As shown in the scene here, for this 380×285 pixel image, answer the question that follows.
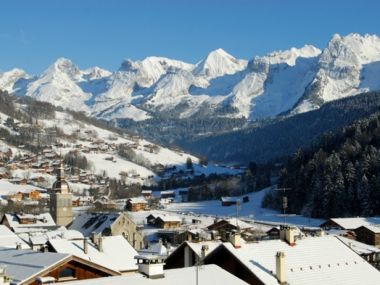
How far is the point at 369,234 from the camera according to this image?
8669cm

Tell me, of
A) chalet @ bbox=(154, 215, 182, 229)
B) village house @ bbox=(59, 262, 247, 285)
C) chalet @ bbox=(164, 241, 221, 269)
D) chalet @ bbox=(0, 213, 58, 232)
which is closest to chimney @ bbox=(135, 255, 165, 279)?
village house @ bbox=(59, 262, 247, 285)

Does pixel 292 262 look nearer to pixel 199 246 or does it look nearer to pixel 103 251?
pixel 199 246

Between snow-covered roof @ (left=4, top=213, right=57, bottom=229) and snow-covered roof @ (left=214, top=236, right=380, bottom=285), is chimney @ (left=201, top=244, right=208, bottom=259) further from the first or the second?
snow-covered roof @ (left=4, top=213, right=57, bottom=229)

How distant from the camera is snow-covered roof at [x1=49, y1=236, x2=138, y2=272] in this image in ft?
152

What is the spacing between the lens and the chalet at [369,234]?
85.6 metres

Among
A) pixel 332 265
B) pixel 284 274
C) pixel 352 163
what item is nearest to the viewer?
pixel 284 274

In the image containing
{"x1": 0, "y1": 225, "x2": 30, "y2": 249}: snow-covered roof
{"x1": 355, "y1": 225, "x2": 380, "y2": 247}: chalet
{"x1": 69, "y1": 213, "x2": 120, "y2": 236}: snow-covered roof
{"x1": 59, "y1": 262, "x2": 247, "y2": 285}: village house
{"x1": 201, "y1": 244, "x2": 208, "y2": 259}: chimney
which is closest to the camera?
{"x1": 59, "y1": 262, "x2": 247, "y2": 285}: village house

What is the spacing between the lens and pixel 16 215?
339ft

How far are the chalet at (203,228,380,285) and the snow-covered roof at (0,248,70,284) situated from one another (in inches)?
294

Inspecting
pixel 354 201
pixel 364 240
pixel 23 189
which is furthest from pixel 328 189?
pixel 23 189

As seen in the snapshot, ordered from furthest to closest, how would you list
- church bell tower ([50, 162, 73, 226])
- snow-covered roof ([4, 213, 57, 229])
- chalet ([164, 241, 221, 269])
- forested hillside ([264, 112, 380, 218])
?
forested hillside ([264, 112, 380, 218])
church bell tower ([50, 162, 73, 226])
snow-covered roof ([4, 213, 57, 229])
chalet ([164, 241, 221, 269])

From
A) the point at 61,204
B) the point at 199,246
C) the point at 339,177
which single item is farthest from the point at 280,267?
the point at 339,177

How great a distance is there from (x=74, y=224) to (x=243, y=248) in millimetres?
71457

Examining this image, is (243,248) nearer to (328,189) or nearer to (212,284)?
(212,284)
